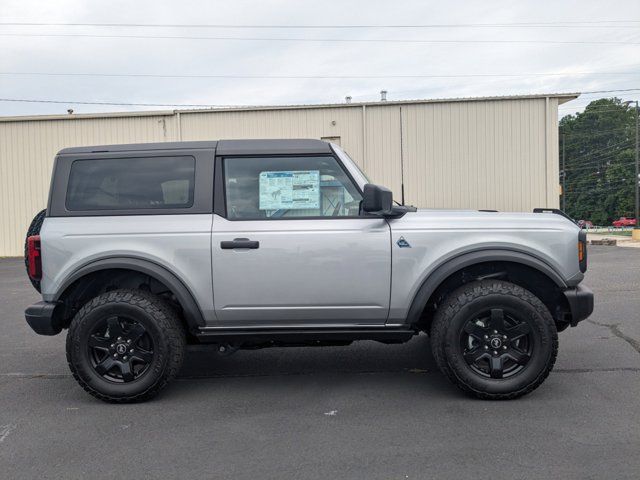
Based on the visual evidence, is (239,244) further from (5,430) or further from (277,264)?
(5,430)

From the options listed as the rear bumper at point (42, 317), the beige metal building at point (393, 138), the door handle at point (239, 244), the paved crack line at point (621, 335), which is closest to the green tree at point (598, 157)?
the beige metal building at point (393, 138)

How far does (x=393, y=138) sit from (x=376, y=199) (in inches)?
601

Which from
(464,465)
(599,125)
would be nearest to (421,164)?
(464,465)

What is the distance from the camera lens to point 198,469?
319cm

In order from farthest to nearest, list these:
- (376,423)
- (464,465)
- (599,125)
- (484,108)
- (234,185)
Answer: (599,125) → (484,108) → (234,185) → (376,423) → (464,465)

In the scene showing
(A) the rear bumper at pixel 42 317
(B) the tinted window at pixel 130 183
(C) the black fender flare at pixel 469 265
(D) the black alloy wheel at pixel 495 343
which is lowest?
(D) the black alloy wheel at pixel 495 343

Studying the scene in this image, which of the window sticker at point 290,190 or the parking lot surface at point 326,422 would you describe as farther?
the window sticker at point 290,190

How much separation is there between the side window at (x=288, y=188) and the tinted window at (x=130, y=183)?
13.8 inches

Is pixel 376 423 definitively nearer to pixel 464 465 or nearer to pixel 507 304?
pixel 464 465

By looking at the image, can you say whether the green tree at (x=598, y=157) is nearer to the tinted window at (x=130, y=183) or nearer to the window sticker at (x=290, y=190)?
the window sticker at (x=290, y=190)

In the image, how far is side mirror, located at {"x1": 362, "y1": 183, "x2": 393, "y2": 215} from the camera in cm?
403

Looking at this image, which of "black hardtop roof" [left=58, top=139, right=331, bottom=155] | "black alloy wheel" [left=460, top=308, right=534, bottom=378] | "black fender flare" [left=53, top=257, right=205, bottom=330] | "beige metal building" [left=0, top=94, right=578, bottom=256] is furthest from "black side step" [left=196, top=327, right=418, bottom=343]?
"beige metal building" [left=0, top=94, right=578, bottom=256]

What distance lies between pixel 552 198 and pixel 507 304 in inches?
622

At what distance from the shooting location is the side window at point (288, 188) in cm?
429
